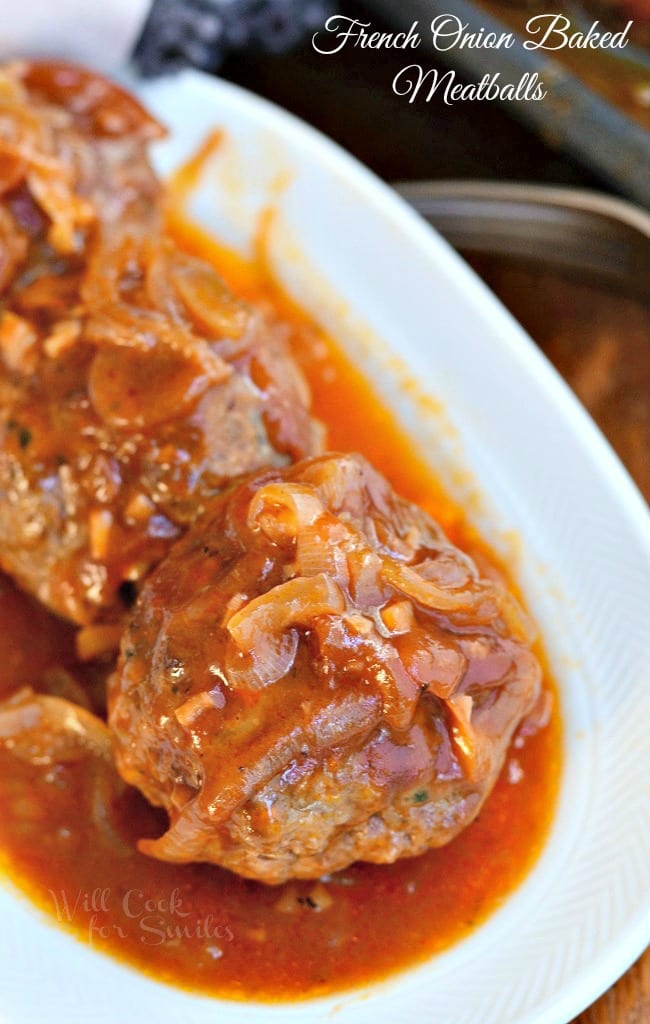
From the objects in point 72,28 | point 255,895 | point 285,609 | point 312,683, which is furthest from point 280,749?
point 72,28

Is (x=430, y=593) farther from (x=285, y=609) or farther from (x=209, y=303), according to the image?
(x=209, y=303)

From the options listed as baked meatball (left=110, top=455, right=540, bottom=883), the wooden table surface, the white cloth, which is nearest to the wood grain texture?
baked meatball (left=110, top=455, right=540, bottom=883)

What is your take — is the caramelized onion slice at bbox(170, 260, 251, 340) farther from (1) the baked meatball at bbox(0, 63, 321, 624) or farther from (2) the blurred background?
(2) the blurred background

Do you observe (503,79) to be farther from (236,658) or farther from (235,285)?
(236,658)

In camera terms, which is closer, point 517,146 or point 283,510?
point 283,510

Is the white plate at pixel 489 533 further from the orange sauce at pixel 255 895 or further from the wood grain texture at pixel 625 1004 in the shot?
the wood grain texture at pixel 625 1004
